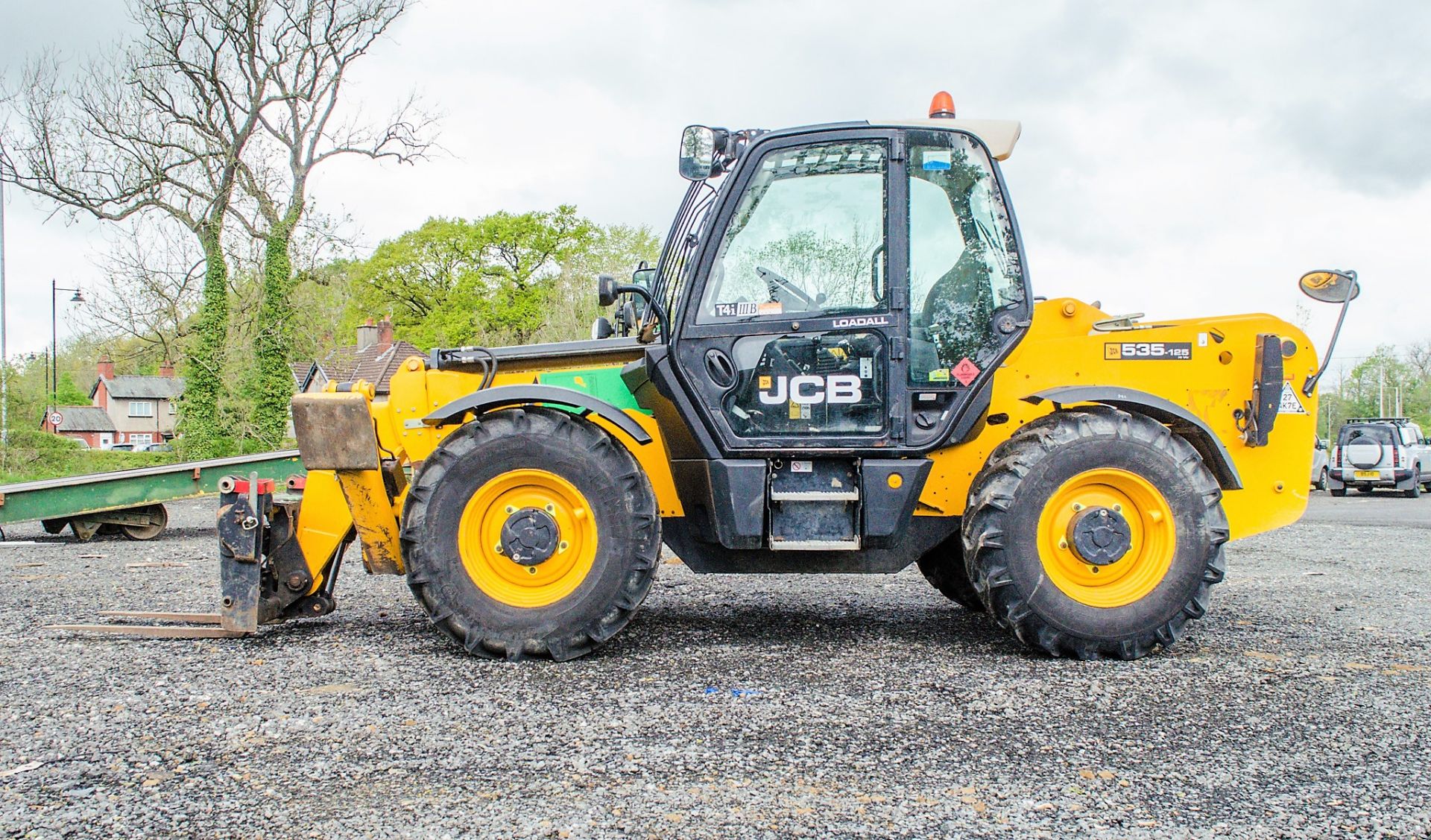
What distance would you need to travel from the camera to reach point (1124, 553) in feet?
15.4

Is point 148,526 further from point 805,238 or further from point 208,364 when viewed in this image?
point 208,364

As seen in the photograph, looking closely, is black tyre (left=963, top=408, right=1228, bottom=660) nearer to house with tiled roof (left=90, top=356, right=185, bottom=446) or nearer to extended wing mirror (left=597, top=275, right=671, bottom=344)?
extended wing mirror (left=597, top=275, right=671, bottom=344)

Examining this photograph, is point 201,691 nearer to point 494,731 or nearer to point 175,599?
point 494,731

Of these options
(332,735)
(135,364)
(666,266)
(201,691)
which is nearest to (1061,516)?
(666,266)

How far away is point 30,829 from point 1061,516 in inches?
162

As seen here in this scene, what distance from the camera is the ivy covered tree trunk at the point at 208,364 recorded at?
1015 inches

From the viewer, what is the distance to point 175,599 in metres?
6.58

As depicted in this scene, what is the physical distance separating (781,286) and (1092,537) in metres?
1.89

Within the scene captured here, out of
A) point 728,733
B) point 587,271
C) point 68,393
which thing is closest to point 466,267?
point 587,271

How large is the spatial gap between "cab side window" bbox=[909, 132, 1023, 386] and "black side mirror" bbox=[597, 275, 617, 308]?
1470 mm

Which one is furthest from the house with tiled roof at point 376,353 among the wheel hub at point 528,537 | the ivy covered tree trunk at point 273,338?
the wheel hub at point 528,537

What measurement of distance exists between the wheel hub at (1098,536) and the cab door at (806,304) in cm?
94

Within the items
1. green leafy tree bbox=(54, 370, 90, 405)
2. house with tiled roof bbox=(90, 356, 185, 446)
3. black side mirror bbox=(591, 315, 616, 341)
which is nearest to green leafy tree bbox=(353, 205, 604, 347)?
green leafy tree bbox=(54, 370, 90, 405)

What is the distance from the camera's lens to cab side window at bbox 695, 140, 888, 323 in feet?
15.9
